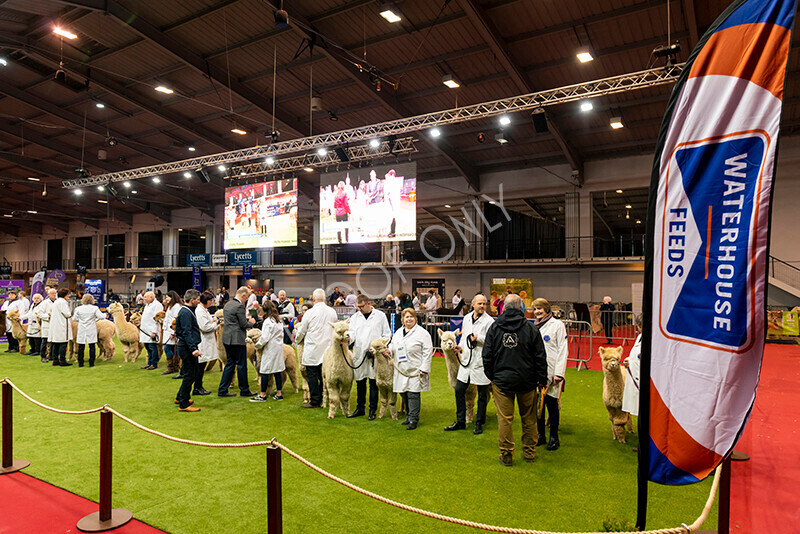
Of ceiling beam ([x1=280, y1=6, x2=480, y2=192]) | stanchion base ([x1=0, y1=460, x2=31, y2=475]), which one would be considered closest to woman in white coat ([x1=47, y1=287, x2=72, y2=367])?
stanchion base ([x1=0, y1=460, x2=31, y2=475])

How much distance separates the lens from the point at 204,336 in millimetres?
7629

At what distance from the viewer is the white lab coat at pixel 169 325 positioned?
8.83 m

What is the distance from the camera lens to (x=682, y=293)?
1962 millimetres

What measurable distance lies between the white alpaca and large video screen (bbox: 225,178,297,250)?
37.1ft

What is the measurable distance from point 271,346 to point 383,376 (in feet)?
6.77

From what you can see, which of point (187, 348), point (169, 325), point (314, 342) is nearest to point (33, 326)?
point (169, 325)

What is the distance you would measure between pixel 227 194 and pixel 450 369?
1517 cm

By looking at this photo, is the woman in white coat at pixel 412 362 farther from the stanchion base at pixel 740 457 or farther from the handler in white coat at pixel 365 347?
the stanchion base at pixel 740 457

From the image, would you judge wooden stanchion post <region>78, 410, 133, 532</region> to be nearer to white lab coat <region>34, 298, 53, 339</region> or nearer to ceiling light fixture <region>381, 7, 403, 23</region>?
white lab coat <region>34, 298, 53, 339</region>

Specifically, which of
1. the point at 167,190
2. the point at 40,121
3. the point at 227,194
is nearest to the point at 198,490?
the point at 227,194

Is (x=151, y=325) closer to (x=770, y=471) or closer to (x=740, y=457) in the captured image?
(x=740, y=457)

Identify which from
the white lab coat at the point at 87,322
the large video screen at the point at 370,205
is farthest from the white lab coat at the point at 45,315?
the large video screen at the point at 370,205

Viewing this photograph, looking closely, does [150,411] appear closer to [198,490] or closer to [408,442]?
[198,490]

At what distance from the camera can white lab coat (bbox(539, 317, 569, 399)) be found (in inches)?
202
